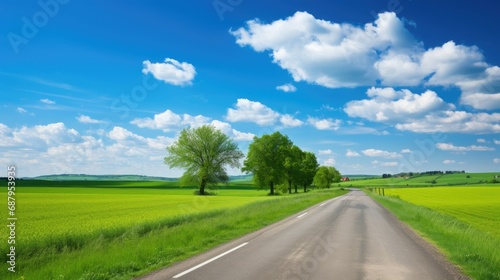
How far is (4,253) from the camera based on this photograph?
1061 cm

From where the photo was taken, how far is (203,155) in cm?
6725

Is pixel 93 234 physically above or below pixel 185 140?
below

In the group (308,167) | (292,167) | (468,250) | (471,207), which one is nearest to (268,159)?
(292,167)

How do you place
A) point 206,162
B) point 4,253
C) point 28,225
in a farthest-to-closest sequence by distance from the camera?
point 206,162
point 28,225
point 4,253

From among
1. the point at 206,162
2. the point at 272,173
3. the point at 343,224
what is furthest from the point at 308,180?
the point at 343,224

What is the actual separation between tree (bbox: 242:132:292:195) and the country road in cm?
5698

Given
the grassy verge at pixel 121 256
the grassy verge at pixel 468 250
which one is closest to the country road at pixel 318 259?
the grassy verge at pixel 468 250

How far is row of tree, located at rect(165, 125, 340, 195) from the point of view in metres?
65.6

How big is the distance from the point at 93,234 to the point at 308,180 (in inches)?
3315

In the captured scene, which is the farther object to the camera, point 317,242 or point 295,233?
point 295,233

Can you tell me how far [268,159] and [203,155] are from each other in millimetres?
14369

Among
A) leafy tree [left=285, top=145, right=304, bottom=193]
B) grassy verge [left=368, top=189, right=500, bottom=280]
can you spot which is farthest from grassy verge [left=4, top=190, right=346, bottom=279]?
leafy tree [left=285, top=145, right=304, bottom=193]

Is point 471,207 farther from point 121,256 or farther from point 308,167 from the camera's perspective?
point 308,167

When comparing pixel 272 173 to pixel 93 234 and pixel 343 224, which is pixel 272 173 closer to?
pixel 343 224
